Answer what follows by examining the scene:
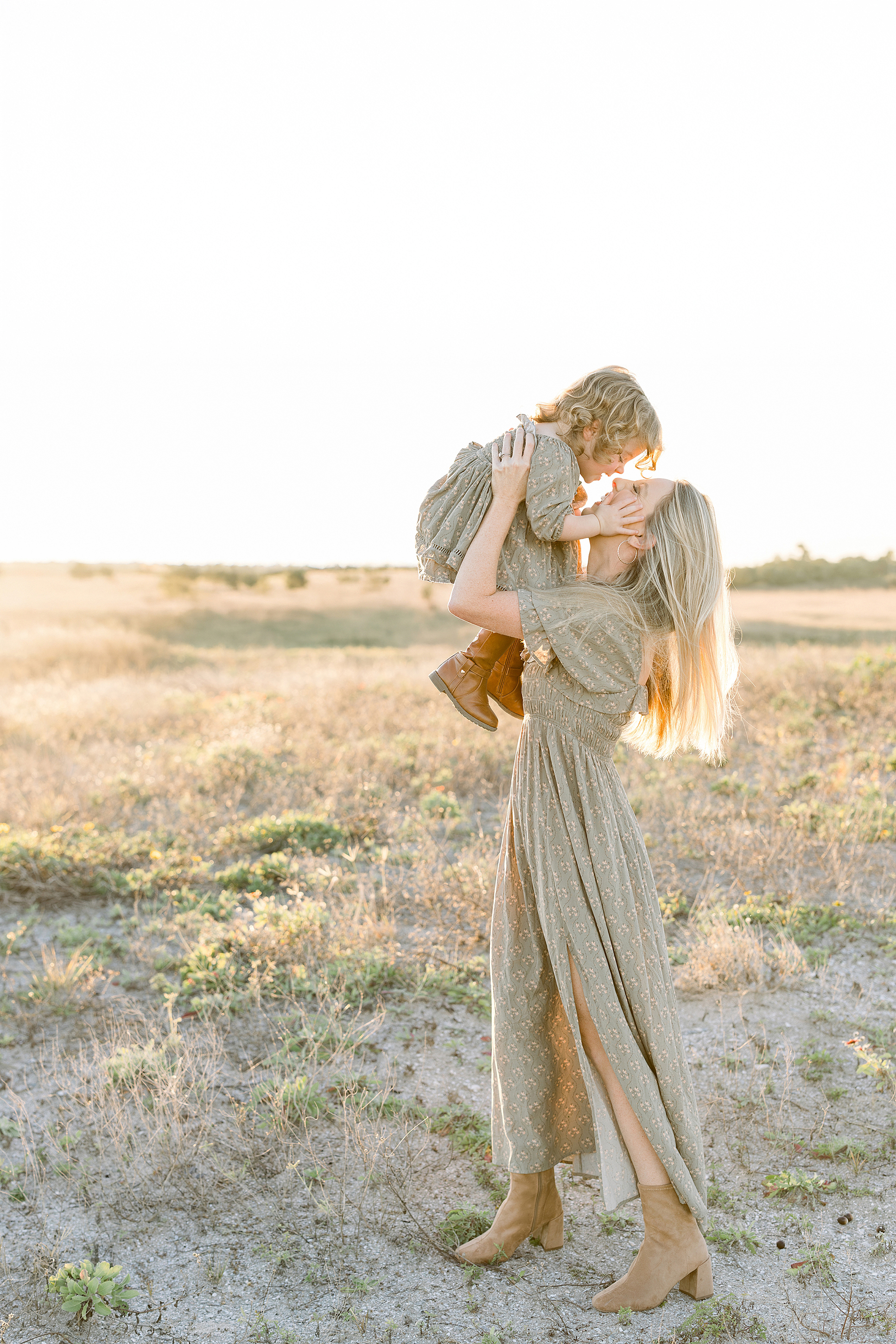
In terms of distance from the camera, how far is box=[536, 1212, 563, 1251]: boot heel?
3.08m

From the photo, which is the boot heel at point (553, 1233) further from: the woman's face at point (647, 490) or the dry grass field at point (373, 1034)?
the woman's face at point (647, 490)

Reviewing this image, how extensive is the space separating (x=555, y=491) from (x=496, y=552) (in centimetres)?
22

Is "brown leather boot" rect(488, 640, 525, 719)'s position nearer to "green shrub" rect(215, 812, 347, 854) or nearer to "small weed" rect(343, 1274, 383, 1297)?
"small weed" rect(343, 1274, 383, 1297)

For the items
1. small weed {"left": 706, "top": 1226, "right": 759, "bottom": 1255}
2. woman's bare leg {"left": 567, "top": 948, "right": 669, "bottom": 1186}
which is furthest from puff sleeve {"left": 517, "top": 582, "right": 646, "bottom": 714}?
small weed {"left": 706, "top": 1226, "right": 759, "bottom": 1255}

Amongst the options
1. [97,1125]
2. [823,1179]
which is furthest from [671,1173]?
[97,1125]

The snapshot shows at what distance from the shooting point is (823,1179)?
11.0 feet

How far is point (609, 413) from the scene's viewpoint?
101 inches

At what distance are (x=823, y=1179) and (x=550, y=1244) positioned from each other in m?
0.99

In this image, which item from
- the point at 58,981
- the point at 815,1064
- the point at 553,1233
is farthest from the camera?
the point at 58,981

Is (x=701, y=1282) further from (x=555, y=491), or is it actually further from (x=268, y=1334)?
(x=555, y=491)

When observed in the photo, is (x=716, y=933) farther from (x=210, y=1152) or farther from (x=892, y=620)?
(x=892, y=620)

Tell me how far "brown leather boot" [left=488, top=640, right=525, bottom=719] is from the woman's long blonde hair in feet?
1.25

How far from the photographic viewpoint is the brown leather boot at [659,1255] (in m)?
2.76

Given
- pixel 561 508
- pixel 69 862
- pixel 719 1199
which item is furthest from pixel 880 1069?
pixel 69 862
